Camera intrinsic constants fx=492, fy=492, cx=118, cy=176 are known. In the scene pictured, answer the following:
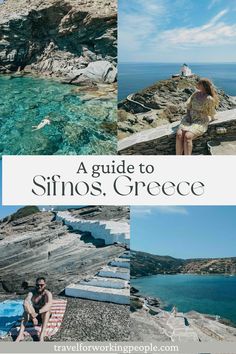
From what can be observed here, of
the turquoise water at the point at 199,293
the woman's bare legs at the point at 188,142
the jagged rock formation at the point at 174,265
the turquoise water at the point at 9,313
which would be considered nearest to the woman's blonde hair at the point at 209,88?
the woman's bare legs at the point at 188,142

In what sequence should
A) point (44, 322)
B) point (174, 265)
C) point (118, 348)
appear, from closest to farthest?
point (118, 348) < point (44, 322) < point (174, 265)

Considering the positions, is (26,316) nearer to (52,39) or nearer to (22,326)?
(22,326)

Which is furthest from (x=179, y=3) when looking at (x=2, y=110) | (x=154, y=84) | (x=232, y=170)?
(x=2, y=110)

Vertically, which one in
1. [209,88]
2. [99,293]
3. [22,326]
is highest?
[209,88]

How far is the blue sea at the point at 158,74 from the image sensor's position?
4.68 metres

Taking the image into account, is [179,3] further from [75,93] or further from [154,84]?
[75,93]

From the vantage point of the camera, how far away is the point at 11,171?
4.48 metres

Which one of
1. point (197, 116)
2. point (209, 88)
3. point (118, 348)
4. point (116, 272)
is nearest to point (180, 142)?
point (197, 116)

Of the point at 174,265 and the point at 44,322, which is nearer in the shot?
the point at 44,322

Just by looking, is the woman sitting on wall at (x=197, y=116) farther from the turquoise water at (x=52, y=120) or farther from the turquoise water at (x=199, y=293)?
the turquoise water at (x=199, y=293)

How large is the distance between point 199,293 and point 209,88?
196 centimetres

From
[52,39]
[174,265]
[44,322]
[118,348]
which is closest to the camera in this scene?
[118,348]

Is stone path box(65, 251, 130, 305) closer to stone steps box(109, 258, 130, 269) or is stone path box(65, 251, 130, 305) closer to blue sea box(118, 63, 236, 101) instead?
stone steps box(109, 258, 130, 269)

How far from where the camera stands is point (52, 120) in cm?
470
